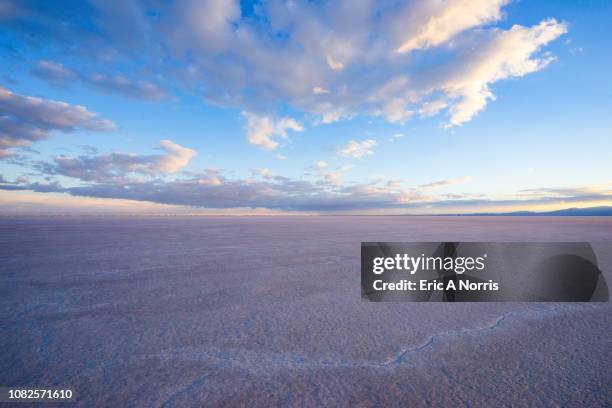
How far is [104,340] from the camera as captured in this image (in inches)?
107

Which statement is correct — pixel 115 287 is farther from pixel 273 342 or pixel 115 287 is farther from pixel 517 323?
pixel 517 323

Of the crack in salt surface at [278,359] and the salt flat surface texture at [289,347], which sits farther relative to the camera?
the crack in salt surface at [278,359]

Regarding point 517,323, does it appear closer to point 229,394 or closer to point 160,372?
point 229,394

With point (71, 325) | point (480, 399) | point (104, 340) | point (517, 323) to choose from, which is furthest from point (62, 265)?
point (517, 323)

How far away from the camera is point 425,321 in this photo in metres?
3.27

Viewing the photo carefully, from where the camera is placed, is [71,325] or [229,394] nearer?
[229,394]

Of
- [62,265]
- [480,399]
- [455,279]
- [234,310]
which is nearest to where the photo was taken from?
[480,399]

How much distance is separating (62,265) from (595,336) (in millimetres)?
9015

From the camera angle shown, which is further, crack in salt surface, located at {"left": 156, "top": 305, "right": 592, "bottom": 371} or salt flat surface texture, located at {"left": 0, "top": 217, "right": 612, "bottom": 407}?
crack in salt surface, located at {"left": 156, "top": 305, "right": 592, "bottom": 371}

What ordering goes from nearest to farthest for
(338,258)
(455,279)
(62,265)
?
(455,279) → (62,265) → (338,258)

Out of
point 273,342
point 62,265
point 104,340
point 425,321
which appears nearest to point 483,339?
point 425,321

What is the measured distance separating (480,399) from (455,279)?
3.53 metres

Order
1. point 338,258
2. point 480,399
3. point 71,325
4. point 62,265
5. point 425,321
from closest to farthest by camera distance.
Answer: point 480,399
point 71,325
point 425,321
point 62,265
point 338,258

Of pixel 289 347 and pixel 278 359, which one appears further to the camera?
pixel 289 347
